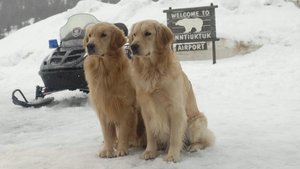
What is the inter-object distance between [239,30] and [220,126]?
9761mm

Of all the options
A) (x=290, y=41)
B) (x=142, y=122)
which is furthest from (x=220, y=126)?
(x=290, y=41)

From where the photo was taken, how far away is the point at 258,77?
934cm

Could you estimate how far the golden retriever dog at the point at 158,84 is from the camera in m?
4.16

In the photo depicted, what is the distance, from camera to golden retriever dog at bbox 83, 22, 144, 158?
443cm

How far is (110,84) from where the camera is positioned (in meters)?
4.46

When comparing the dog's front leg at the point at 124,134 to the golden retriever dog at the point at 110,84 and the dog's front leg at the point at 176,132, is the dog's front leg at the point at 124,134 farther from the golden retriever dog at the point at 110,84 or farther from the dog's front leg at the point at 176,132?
the dog's front leg at the point at 176,132

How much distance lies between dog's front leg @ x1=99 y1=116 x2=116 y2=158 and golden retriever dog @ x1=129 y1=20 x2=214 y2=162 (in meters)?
0.39

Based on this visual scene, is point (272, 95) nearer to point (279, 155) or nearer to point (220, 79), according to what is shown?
point (220, 79)

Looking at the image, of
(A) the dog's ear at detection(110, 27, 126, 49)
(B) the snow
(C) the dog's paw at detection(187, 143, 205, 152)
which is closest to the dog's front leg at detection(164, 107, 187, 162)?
(B) the snow

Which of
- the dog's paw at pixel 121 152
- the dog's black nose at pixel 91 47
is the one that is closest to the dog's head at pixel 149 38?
the dog's black nose at pixel 91 47

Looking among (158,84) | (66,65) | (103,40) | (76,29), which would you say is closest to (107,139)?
(158,84)

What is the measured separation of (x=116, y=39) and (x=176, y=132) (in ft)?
3.56

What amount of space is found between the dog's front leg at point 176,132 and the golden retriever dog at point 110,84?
19.0 inches

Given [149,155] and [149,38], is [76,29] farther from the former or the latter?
[149,155]
